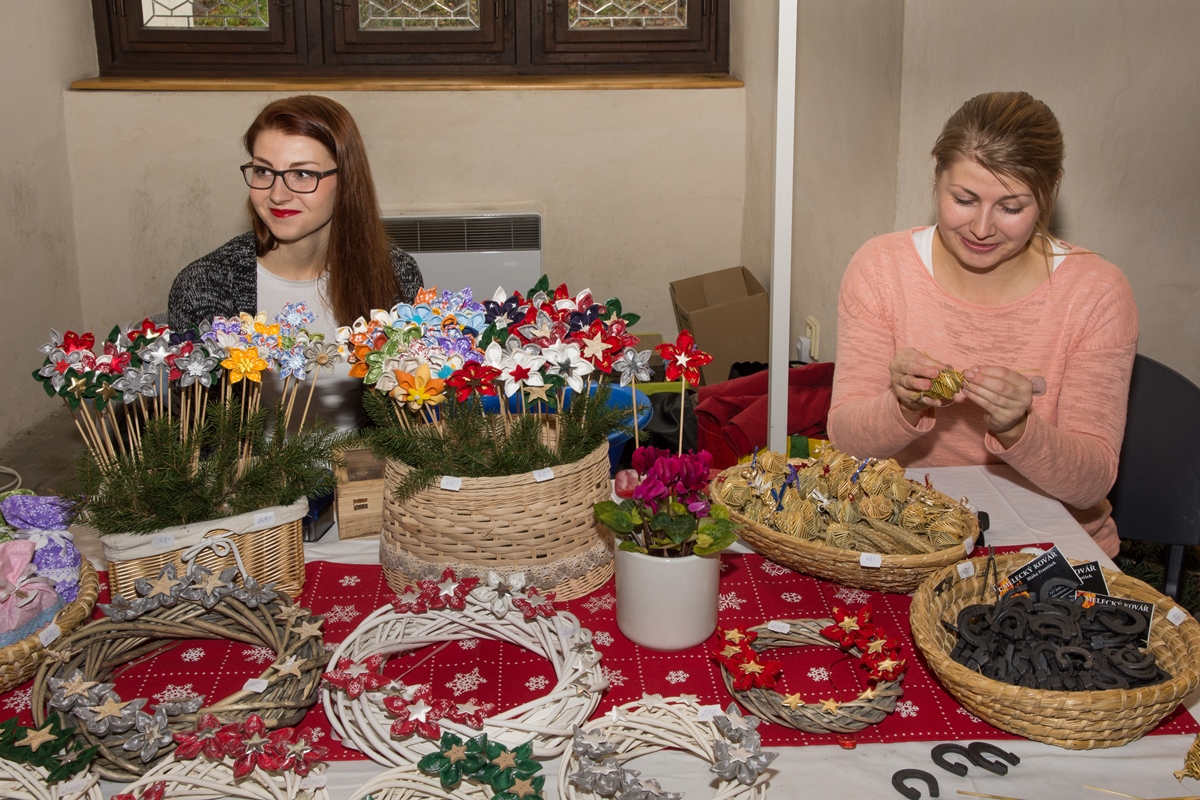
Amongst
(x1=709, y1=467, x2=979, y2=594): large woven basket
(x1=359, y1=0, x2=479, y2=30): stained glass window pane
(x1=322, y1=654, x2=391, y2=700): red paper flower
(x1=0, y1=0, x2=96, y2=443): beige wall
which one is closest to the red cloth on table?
(x1=709, y1=467, x2=979, y2=594): large woven basket

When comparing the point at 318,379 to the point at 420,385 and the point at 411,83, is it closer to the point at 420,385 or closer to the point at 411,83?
the point at 420,385

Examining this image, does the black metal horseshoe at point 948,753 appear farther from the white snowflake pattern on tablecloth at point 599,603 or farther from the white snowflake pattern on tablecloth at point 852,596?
the white snowflake pattern on tablecloth at point 599,603

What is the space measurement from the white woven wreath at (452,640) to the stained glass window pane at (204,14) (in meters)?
3.36

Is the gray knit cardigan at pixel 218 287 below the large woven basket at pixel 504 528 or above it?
above

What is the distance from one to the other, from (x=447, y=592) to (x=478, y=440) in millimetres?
188

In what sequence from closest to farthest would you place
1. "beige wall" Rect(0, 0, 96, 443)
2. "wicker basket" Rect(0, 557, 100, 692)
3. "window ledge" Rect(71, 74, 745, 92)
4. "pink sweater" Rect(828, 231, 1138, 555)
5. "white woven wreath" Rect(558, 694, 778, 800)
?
"white woven wreath" Rect(558, 694, 778, 800), "wicker basket" Rect(0, 557, 100, 692), "pink sweater" Rect(828, 231, 1138, 555), "beige wall" Rect(0, 0, 96, 443), "window ledge" Rect(71, 74, 745, 92)

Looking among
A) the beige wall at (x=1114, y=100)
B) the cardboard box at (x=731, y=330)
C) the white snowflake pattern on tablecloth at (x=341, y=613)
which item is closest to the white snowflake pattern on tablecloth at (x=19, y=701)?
the white snowflake pattern on tablecloth at (x=341, y=613)

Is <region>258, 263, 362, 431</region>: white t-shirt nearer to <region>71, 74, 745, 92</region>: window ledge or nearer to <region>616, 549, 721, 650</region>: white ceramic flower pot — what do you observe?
<region>616, 549, 721, 650</region>: white ceramic flower pot

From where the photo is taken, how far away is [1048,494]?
1526 mm

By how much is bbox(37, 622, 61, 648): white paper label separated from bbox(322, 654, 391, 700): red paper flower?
12.9 inches

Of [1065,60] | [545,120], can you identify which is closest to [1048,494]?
[1065,60]

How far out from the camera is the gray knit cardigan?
196 cm

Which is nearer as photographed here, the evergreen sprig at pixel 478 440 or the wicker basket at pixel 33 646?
the wicker basket at pixel 33 646

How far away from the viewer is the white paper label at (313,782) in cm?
92
